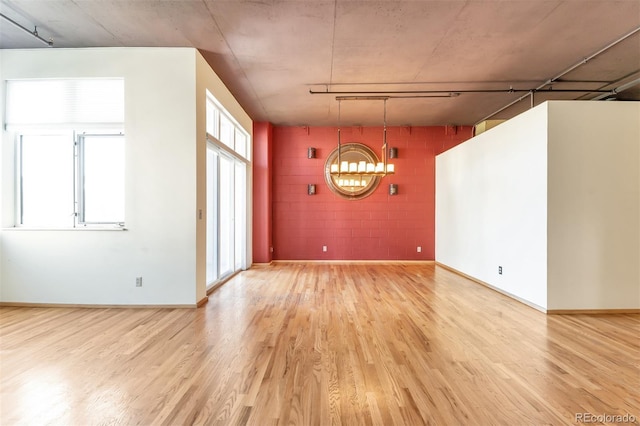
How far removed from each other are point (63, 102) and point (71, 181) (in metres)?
1.05

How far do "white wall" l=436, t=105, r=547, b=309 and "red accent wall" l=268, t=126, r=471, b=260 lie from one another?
862 mm

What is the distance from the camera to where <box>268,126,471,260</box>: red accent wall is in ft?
23.8

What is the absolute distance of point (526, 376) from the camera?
6.95 ft

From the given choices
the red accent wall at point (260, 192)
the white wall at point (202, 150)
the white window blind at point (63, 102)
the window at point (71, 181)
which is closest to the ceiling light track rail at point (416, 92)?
the white wall at point (202, 150)

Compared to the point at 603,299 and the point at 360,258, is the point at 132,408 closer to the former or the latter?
the point at 603,299

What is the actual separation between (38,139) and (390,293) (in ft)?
17.8

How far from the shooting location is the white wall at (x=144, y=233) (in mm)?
3680

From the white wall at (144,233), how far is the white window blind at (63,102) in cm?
34

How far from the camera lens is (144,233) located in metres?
3.68

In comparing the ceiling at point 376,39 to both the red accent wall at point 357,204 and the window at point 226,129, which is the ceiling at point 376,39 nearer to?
the window at point 226,129

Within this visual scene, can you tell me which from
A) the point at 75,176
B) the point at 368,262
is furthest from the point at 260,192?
the point at 75,176

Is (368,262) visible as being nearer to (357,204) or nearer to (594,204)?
(357,204)

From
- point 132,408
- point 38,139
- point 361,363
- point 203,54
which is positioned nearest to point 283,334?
point 361,363

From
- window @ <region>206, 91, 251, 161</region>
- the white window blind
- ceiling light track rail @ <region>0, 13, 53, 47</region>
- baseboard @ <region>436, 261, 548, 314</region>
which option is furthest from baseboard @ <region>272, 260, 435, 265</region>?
ceiling light track rail @ <region>0, 13, 53, 47</region>
